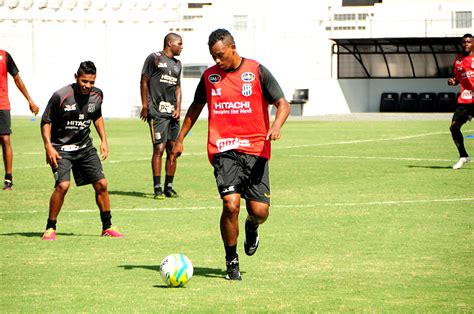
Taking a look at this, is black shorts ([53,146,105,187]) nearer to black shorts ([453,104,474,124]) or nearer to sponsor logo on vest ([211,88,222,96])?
sponsor logo on vest ([211,88,222,96])

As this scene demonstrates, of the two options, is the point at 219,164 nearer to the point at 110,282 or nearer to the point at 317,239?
the point at 110,282

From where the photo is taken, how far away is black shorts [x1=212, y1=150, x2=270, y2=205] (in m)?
9.88

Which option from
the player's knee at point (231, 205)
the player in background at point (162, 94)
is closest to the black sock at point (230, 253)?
the player's knee at point (231, 205)

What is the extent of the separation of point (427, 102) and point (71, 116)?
1718 inches

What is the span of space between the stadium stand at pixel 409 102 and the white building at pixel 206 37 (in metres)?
0.58

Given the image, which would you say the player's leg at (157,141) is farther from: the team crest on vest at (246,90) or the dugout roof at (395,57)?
the dugout roof at (395,57)

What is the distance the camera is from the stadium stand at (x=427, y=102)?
179ft

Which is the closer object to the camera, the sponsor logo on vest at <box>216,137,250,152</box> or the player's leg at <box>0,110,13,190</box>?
the sponsor logo on vest at <box>216,137,250,152</box>

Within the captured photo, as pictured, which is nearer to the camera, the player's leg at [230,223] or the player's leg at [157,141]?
the player's leg at [230,223]

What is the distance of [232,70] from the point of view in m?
9.98

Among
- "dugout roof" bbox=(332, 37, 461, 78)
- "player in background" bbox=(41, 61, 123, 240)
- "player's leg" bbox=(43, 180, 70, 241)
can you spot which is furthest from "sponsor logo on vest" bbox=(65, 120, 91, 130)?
"dugout roof" bbox=(332, 37, 461, 78)

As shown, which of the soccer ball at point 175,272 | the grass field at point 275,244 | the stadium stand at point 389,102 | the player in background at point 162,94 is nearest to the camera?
the grass field at point 275,244

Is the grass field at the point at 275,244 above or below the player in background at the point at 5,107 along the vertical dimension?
below

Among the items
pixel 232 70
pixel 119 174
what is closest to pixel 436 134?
pixel 119 174
